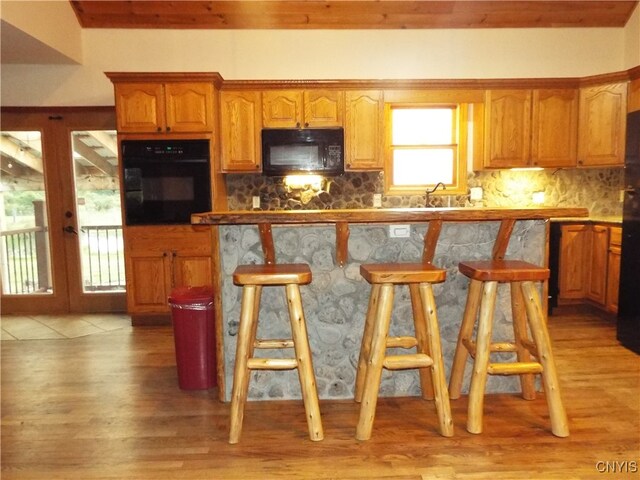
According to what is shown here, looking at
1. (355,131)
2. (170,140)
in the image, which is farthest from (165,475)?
(355,131)

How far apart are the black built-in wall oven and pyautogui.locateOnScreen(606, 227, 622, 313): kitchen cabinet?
3.54m

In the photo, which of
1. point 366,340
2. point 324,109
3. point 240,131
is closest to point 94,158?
point 240,131

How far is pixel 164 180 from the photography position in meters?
3.86

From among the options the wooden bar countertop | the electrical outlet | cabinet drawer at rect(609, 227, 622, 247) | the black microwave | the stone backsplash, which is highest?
the black microwave

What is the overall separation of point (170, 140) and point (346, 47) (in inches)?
78.2

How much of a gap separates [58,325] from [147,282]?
3.31 feet

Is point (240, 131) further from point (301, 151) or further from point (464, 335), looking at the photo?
point (464, 335)

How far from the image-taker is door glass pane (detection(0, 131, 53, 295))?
442cm

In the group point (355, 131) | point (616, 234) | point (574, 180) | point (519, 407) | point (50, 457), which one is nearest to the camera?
point (50, 457)

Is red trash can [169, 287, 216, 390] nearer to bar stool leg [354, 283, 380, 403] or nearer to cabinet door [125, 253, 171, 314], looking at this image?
bar stool leg [354, 283, 380, 403]

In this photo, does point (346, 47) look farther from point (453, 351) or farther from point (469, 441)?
point (469, 441)

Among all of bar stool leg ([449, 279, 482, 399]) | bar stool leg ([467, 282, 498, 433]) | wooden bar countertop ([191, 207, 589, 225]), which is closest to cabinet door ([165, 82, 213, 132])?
wooden bar countertop ([191, 207, 589, 225])

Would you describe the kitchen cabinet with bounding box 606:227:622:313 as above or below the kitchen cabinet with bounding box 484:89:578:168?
below

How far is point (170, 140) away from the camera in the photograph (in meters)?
3.84
